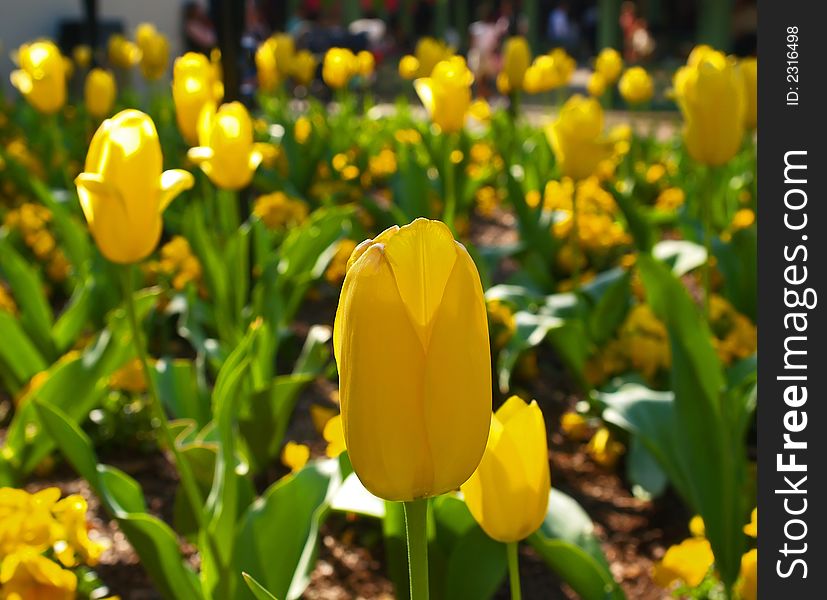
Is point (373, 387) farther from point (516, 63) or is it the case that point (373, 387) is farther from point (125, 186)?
point (516, 63)

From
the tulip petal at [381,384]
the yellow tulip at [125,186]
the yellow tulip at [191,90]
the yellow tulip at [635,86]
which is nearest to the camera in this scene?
the tulip petal at [381,384]

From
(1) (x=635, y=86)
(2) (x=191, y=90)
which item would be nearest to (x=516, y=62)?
(1) (x=635, y=86)

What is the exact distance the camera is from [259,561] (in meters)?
1.53

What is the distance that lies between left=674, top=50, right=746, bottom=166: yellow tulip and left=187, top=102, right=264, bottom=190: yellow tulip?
947 millimetres

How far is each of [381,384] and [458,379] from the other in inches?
2.3

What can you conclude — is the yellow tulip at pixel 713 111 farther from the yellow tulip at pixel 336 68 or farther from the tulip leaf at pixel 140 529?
the yellow tulip at pixel 336 68

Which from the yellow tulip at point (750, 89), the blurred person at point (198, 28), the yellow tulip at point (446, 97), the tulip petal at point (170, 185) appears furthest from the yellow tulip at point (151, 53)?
the blurred person at point (198, 28)

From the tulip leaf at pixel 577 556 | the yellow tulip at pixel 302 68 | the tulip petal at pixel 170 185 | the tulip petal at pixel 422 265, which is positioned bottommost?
the tulip leaf at pixel 577 556

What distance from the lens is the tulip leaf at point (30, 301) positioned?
2.67m

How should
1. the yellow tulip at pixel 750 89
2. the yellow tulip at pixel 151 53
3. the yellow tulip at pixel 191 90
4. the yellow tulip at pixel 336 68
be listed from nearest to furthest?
1. the yellow tulip at pixel 191 90
2. the yellow tulip at pixel 750 89
3. the yellow tulip at pixel 151 53
4. the yellow tulip at pixel 336 68

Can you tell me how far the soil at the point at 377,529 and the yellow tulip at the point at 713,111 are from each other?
855 mm

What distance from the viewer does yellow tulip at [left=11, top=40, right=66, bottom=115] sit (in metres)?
3.06

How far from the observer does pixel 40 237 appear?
151 inches

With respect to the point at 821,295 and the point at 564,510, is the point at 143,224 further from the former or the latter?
the point at 821,295
